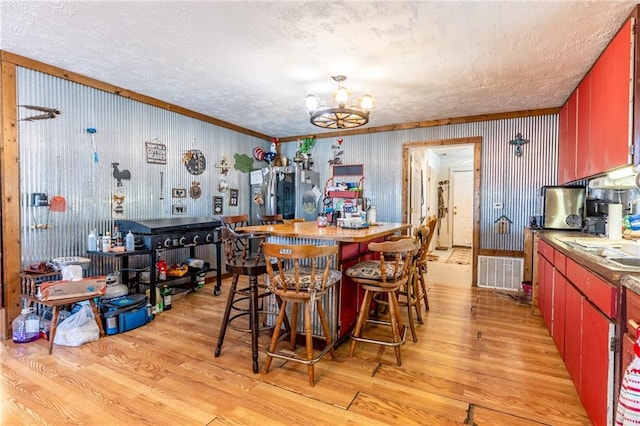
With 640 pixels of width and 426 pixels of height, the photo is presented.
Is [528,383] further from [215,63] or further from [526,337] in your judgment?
[215,63]

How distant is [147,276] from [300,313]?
83.6 inches

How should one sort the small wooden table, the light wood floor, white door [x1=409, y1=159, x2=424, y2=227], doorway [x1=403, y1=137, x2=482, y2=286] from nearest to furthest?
the light wood floor < the small wooden table < white door [x1=409, y1=159, x2=424, y2=227] < doorway [x1=403, y1=137, x2=482, y2=286]

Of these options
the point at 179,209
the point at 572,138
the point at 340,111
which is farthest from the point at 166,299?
the point at 572,138

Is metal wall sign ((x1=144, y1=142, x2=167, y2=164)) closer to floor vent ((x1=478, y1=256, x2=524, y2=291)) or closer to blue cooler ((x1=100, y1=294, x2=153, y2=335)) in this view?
blue cooler ((x1=100, y1=294, x2=153, y2=335))

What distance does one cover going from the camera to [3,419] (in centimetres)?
175

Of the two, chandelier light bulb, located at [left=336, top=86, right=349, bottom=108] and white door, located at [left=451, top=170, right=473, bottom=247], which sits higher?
chandelier light bulb, located at [left=336, top=86, right=349, bottom=108]

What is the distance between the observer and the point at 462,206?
8453 millimetres

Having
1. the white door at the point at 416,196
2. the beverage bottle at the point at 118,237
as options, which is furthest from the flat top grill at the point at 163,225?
the white door at the point at 416,196

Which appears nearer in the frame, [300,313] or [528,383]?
[528,383]

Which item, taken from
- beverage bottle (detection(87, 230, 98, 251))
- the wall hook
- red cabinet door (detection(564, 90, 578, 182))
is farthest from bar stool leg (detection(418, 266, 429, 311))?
beverage bottle (detection(87, 230, 98, 251))

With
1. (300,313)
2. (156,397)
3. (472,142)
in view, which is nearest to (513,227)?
(472,142)

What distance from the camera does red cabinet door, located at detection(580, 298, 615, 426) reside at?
4.82 feet

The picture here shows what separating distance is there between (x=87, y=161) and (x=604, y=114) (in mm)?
4709

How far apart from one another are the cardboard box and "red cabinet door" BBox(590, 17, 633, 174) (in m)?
4.17
